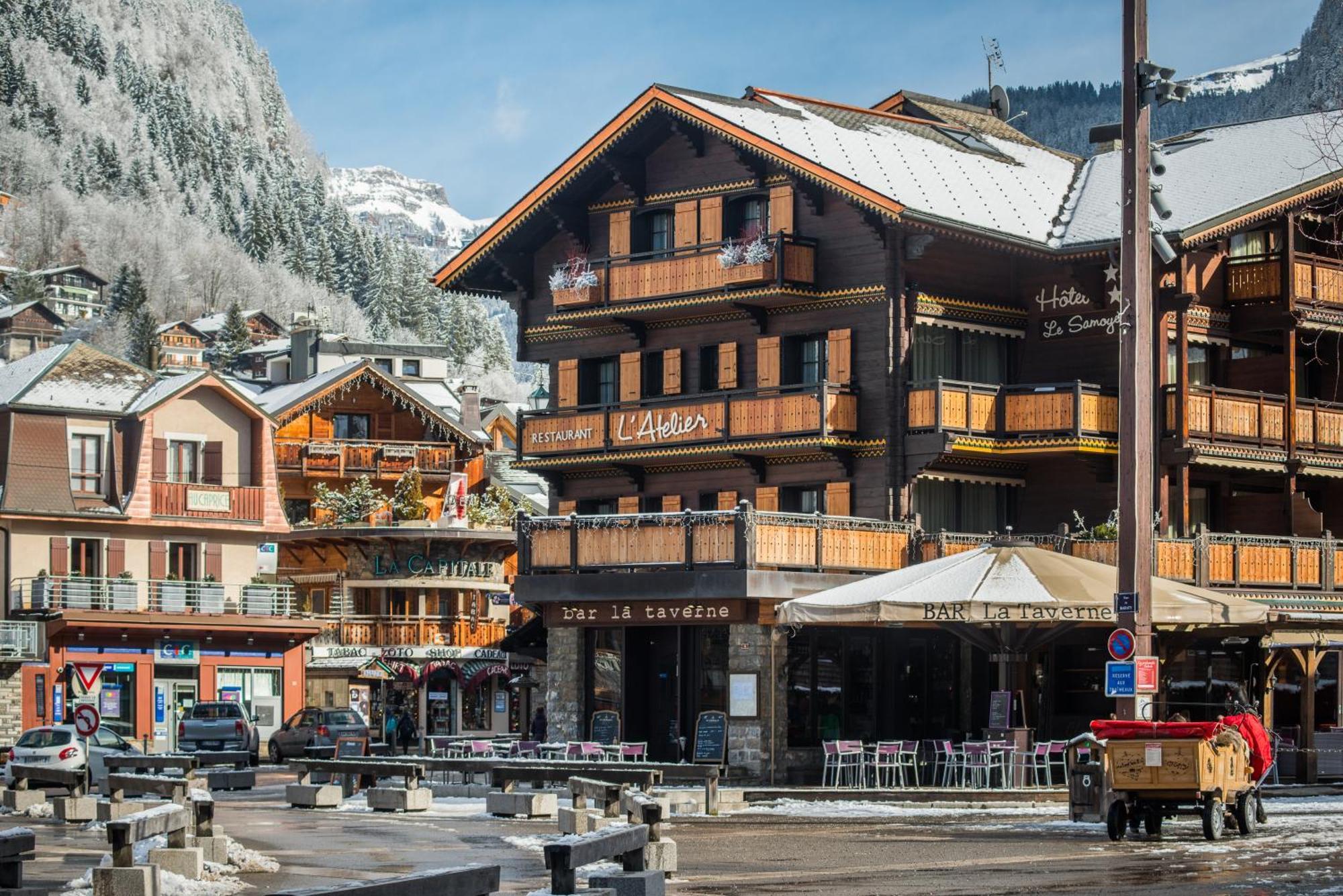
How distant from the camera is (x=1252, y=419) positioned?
4444 cm

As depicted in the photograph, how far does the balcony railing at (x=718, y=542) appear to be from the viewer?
41.1m

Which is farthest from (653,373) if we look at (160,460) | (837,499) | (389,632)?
(389,632)

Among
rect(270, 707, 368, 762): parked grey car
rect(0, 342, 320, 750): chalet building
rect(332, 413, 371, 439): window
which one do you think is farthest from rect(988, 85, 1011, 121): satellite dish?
rect(332, 413, 371, 439): window

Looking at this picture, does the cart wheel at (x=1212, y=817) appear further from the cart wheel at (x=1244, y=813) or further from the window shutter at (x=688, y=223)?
the window shutter at (x=688, y=223)

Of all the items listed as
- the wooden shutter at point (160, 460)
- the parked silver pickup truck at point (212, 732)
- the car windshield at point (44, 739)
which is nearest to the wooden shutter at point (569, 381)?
the parked silver pickup truck at point (212, 732)

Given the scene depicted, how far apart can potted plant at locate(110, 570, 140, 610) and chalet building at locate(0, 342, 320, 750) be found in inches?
1.6

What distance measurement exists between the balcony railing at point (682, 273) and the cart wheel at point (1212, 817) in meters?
21.6

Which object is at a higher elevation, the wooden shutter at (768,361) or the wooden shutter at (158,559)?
the wooden shutter at (768,361)

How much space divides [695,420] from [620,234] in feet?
17.0

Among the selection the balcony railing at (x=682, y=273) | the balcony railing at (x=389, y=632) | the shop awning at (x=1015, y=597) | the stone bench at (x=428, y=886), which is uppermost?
the balcony railing at (x=682, y=273)

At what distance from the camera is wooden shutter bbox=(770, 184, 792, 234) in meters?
46.2

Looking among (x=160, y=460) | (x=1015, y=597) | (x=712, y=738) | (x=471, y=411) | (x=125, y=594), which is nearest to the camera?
(x=1015, y=597)

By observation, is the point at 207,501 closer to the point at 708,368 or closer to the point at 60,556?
the point at 60,556

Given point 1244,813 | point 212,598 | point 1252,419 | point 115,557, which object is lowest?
point 1244,813
